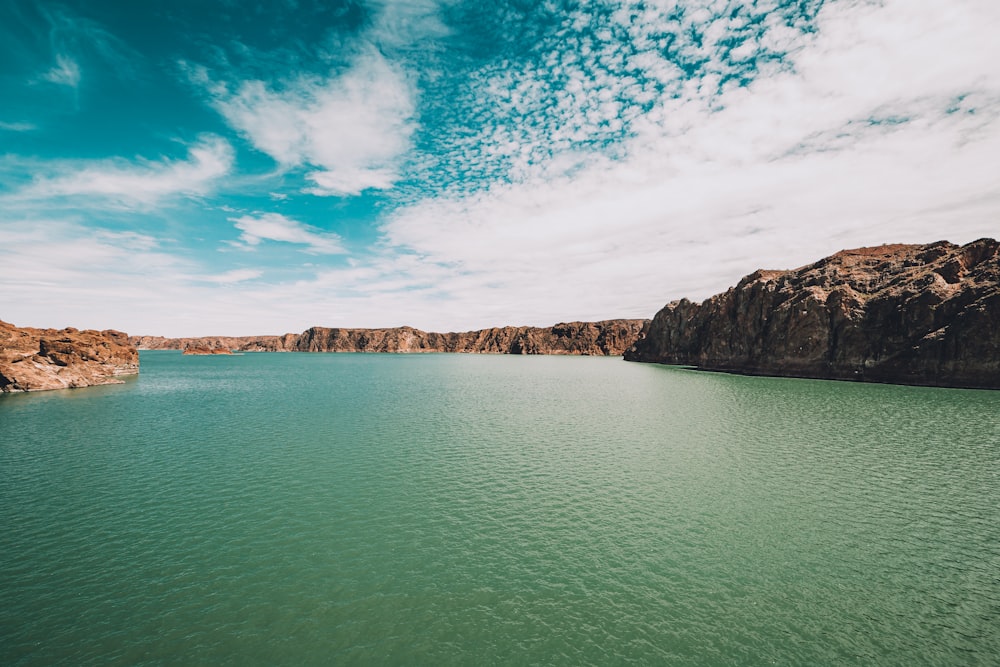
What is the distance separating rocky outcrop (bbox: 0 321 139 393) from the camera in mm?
67750

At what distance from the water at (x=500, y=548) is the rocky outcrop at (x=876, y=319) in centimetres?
5200

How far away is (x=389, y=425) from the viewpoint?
137ft

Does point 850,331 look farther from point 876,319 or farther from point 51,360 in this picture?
point 51,360

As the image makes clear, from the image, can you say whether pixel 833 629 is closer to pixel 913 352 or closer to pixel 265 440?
pixel 265 440

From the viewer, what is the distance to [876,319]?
8406 centimetres

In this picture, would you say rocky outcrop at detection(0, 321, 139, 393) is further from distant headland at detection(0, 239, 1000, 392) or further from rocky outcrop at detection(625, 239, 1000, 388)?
rocky outcrop at detection(625, 239, 1000, 388)

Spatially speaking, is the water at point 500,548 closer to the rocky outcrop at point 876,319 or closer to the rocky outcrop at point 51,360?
the rocky outcrop at point 51,360

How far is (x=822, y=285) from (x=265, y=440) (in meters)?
118

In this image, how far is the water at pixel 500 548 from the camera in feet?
38.3

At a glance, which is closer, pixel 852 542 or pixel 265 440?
pixel 852 542

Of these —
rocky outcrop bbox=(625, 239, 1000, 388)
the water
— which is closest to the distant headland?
rocky outcrop bbox=(625, 239, 1000, 388)

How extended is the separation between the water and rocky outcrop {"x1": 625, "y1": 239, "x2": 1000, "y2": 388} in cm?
5200

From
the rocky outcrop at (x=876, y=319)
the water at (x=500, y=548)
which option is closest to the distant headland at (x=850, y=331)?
the rocky outcrop at (x=876, y=319)

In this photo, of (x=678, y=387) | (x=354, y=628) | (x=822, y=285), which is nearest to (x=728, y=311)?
(x=822, y=285)
